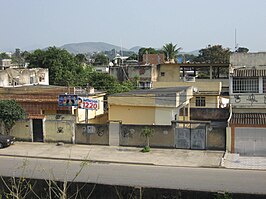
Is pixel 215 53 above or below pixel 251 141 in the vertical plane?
above

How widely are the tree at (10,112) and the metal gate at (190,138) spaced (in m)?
10.3

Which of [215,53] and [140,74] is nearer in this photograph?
[140,74]

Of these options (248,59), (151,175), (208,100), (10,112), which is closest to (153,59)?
(248,59)

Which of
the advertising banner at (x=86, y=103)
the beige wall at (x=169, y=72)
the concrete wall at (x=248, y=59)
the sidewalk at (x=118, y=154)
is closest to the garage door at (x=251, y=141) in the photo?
the sidewalk at (x=118, y=154)

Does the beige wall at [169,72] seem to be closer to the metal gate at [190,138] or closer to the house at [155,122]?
the house at [155,122]

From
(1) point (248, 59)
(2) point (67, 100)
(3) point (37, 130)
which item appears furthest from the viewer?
(1) point (248, 59)

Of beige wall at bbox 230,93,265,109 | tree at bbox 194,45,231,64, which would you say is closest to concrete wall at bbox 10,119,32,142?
beige wall at bbox 230,93,265,109

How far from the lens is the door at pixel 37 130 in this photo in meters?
27.7

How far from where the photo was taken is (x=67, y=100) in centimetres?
2658

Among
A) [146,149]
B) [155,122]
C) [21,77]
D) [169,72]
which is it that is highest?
[169,72]

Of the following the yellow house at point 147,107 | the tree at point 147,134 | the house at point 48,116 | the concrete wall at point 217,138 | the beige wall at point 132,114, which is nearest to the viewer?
the concrete wall at point 217,138

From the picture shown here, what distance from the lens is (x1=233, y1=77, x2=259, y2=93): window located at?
2629 centimetres

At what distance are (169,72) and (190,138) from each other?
22.1 metres

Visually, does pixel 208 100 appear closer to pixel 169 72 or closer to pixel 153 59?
pixel 169 72
